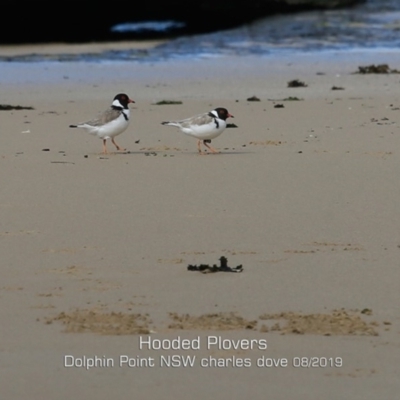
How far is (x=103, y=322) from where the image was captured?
5008 millimetres

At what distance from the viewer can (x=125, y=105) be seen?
11.7 m

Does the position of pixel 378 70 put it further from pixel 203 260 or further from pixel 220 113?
pixel 203 260

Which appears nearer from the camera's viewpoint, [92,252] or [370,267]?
[370,267]

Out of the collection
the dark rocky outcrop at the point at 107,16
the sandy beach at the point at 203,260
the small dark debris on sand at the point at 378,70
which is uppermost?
the sandy beach at the point at 203,260

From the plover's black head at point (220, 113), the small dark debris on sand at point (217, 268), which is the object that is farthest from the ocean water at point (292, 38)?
the small dark debris on sand at point (217, 268)

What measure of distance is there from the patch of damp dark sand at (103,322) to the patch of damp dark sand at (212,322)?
0.14 m

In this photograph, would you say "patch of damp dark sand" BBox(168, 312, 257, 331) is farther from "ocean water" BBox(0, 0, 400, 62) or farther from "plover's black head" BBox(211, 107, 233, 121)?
"ocean water" BBox(0, 0, 400, 62)

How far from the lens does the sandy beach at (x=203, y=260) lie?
438 centimetres

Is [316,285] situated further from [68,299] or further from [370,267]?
[68,299]

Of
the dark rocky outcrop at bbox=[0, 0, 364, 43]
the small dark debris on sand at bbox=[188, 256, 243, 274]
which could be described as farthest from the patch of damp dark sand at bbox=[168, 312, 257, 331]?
the dark rocky outcrop at bbox=[0, 0, 364, 43]

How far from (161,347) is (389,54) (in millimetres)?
18887

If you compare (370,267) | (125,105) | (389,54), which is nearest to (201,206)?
(370,267)

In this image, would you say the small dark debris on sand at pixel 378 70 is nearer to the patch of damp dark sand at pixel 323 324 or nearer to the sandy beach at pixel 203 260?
the sandy beach at pixel 203 260

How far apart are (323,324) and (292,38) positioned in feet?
73.8
